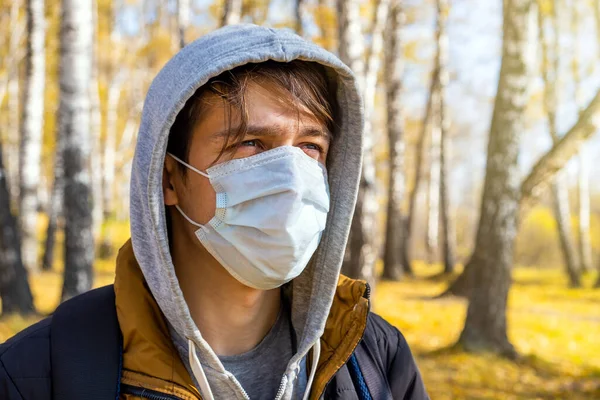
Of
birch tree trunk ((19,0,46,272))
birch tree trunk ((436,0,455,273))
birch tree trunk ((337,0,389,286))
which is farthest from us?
birch tree trunk ((436,0,455,273))

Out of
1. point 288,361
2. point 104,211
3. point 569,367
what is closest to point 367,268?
point 569,367

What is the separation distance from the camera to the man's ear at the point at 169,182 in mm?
2066

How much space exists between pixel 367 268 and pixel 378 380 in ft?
17.0

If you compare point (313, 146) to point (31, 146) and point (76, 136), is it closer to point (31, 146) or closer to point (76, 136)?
point (76, 136)

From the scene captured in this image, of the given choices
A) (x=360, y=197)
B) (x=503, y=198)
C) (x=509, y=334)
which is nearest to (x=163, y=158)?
(x=360, y=197)

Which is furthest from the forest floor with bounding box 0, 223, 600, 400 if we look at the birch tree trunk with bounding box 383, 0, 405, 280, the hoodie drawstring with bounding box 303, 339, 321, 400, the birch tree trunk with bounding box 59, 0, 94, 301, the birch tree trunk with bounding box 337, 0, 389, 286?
the hoodie drawstring with bounding box 303, 339, 321, 400

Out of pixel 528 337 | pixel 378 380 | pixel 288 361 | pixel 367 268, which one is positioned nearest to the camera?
pixel 378 380

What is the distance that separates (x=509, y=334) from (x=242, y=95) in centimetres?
817

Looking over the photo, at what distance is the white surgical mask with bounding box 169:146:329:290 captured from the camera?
6.46 feet

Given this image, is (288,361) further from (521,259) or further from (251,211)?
(521,259)

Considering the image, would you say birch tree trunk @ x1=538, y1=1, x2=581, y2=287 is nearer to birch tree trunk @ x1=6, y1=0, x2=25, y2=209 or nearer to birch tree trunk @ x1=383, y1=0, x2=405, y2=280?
birch tree trunk @ x1=383, y1=0, x2=405, y2=280

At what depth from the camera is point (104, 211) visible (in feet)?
62.4

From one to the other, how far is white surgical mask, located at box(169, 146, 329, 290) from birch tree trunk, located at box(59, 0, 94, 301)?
5.32 m

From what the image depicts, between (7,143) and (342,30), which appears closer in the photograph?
(342,30)
